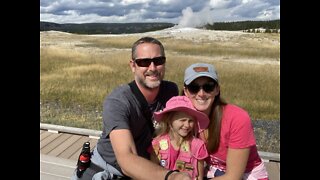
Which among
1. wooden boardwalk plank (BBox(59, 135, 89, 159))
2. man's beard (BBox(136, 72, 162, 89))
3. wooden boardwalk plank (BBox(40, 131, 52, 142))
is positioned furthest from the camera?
wooden boardwalk plank (BBox(40, 131, 52, 142))

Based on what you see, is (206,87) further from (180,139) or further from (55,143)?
(55,143)

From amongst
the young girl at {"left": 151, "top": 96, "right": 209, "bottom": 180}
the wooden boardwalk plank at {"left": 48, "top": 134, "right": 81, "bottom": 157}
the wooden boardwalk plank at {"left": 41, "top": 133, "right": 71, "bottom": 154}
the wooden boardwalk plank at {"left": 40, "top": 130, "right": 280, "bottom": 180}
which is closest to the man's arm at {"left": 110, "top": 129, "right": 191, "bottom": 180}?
the young girl at {"left": 151, "top": 96, "right": 209, "bottom": 180}

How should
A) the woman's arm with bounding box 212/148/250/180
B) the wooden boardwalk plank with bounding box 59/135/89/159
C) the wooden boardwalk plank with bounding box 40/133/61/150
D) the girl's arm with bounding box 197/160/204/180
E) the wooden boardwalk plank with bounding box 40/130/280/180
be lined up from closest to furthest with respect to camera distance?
the woman's arm with bounding box 212/148/250/180, the girl's arm with bounding box 197/160/204/180, the wooden boardwalk plank with bounding box 40/130/280/180, the wooden boardwalk plank with bounding box 59/135/89/159, the wooden boardwalk plank with bounding box 40/133/61/150

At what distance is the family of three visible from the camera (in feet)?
6.61

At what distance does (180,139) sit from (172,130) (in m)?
0.08

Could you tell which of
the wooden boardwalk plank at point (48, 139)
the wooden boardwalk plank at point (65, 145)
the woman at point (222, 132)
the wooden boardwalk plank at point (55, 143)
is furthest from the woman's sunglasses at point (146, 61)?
the wooden boardwalk plank at point (48, 139)

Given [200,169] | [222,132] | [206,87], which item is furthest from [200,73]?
[200,169]

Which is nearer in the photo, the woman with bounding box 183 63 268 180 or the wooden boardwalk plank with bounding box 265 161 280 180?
the woman with bounding box 183 63 268 180

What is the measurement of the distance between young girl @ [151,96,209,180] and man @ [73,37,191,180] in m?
0.11

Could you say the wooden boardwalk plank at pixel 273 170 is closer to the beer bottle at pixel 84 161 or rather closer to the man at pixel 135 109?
the man at pixel 135 109

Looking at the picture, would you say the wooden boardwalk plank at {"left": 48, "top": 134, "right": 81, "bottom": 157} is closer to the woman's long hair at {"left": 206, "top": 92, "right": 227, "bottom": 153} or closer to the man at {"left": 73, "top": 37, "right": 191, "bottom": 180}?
the man at {"left": 73, "top": 37, "right": 191, "bottom": 180}

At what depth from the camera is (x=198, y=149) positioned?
7.23 ft
